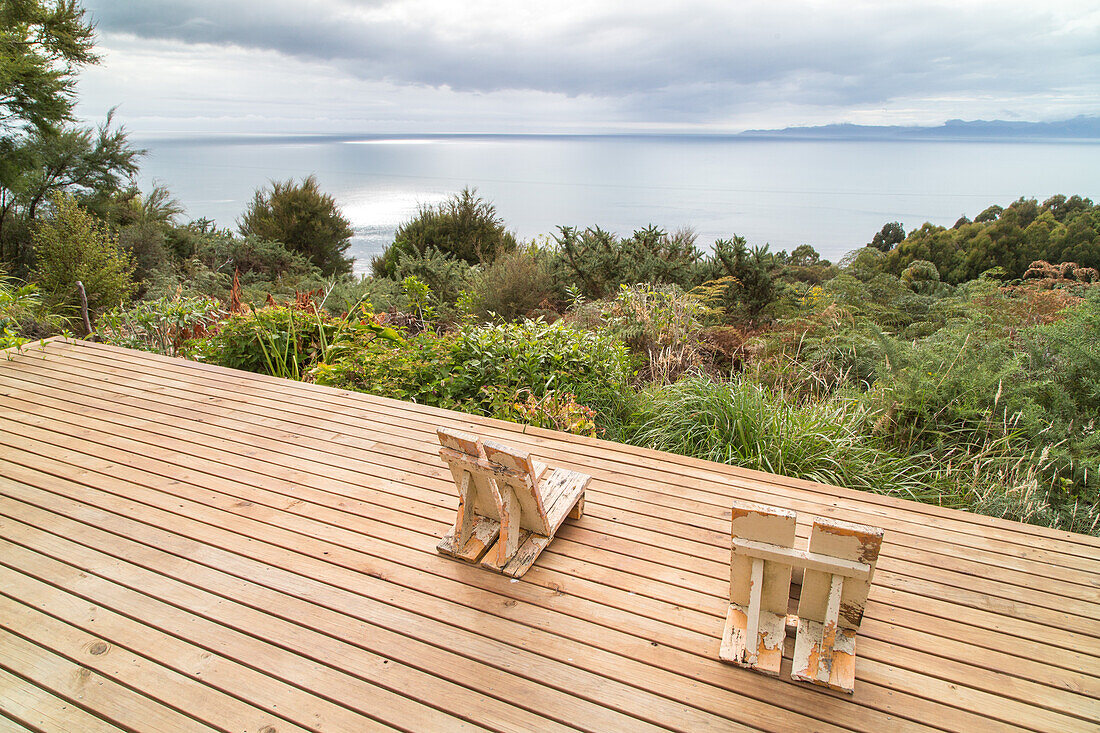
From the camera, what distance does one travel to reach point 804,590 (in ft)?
5.71

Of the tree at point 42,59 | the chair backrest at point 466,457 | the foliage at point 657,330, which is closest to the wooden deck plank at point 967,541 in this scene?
the chair backrest at point 466,457

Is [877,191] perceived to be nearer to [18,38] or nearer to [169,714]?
[18,38]

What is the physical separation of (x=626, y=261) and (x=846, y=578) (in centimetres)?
754

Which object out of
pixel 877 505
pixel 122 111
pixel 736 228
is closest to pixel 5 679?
pixel 877 505

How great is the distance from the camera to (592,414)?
3.78 meters

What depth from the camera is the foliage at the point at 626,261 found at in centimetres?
866

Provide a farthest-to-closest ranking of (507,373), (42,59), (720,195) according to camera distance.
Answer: (720,195) → (42,59) → (507,373)

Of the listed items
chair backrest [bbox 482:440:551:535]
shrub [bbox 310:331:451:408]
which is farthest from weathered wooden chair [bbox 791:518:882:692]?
shrub [bbox 310:331:451:408]

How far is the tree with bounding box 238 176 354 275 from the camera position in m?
19.7

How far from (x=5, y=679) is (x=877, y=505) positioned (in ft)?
10.6

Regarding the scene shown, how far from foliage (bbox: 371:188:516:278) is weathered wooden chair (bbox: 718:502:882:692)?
14.1m

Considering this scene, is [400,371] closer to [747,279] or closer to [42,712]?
[42,712]

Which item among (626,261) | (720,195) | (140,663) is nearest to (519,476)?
(140,663)

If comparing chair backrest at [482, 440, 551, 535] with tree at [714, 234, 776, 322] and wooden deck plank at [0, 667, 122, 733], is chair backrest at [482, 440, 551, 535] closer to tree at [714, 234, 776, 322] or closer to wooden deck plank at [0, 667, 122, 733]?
wooden deck plank at [0, 667, 122, 733]
